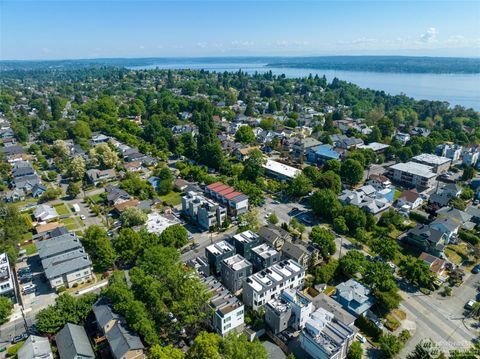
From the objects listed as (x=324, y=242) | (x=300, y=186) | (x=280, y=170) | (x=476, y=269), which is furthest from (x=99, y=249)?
(x=476, y=269)

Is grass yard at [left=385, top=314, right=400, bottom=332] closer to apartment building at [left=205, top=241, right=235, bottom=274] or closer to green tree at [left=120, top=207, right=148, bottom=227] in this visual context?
apartment building at [left=205, top=241, right=235, bottom=274]

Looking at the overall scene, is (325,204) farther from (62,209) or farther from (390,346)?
(62,209)

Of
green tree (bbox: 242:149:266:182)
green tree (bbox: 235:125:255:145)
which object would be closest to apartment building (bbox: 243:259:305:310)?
green tree (bbox: 242:149:266:182)

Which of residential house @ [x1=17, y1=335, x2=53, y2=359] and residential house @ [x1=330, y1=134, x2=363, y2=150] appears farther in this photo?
residential house @ [x1=330, y1=134, x2=363, y2=150]

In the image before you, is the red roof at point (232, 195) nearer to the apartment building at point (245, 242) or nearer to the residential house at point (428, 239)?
the apartment building at point (245, 242)

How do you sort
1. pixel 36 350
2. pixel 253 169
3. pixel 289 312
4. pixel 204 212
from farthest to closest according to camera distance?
1. pixel 253 169
2. pixel 204 212
3. pixel 289 312
4. pixel 36 350

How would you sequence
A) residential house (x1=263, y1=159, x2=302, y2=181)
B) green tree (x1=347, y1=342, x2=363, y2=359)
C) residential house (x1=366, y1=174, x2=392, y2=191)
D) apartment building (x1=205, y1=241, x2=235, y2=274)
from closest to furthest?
green tree (x1=347, y1=342, x2=363, y2=359), apartment building (x1=205, y1=241, x2=235, y2=274), residential house (x1=366, y1=174, x2=392, y2=191), residential house (x1=263, y1=159, x2=302, y2=181)
